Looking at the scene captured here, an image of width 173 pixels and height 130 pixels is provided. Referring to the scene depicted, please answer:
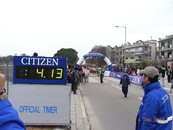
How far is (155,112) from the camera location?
4.16 meters

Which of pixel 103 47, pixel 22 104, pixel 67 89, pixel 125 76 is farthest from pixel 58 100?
pixel 103 47

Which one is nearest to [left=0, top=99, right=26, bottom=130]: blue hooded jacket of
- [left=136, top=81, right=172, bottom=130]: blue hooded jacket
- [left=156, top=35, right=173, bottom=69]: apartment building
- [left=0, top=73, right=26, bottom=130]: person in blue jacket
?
[left=0, top=73, right=26, bottom=130]: person in blue jacket

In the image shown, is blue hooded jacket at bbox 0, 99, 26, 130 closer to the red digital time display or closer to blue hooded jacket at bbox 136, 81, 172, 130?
blue hooded jacket at bbox 136, 81, 172, 130

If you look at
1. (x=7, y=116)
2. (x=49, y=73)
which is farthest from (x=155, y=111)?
(x=49, y=73)

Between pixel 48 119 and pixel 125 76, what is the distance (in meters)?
10.0

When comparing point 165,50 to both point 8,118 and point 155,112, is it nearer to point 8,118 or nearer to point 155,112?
point 155,112

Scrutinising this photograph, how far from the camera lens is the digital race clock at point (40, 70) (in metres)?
10.0

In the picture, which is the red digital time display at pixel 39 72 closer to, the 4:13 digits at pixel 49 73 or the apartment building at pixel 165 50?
the 4:13 digits at pixel 49 73

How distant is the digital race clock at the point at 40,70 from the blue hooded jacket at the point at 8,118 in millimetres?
8003

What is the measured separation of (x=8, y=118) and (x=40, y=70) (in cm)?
824

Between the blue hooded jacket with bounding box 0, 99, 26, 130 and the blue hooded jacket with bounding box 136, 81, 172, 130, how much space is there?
238cm

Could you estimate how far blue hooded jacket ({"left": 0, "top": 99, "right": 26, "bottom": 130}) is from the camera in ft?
6.32

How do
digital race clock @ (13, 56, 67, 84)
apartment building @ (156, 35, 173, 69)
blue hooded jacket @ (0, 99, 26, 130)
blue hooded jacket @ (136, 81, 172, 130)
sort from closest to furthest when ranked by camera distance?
1. blue hooded jacket @ (0, 99, 26, 130)
2. blue hooded jacket @ (136, 81, 172, 130)
3. digital race clock @ (13, 56, 67, 84)
4. apartment building @ (156, 35, 173, 69)

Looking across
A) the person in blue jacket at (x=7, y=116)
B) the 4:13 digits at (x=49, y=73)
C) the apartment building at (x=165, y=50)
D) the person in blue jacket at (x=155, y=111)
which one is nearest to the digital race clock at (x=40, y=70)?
the 4:13 digits at (x=49, y=73)
